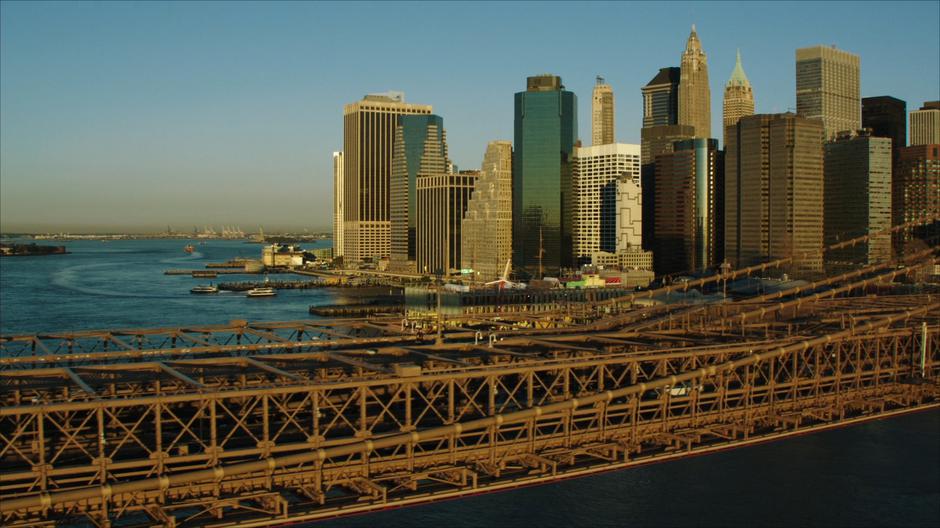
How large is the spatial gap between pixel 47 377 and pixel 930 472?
2699cm

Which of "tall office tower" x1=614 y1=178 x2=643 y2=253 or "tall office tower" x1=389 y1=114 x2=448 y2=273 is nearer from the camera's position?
"tall office tower" x1=614 y1=178 x2=643 y2=253

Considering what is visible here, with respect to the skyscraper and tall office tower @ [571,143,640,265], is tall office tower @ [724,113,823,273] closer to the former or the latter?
the skyscraper

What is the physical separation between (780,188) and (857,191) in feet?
51.6

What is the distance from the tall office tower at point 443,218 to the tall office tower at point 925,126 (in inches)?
3548

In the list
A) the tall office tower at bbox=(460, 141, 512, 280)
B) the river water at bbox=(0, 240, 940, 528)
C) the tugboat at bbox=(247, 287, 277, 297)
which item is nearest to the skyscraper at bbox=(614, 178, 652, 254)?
the tall office tower at bbox=(460, 141, 512, 280)

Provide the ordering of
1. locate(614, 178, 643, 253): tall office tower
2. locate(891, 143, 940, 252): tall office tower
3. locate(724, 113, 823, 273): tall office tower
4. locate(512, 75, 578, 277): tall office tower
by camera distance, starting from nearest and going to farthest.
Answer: locate(724, 113, 823, 273): tall office tower < locate(891, 143, 940, 252): tall office tower < locate(512, 75, 578, 277): tall office tower < locate(614, 178, 643, 253): tall office tower

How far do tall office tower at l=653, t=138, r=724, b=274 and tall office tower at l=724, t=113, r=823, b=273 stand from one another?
16.9m

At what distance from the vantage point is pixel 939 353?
4125 centimetres

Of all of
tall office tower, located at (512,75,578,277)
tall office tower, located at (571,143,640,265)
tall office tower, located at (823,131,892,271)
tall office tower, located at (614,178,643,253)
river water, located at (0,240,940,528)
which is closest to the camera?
river water, located at (0,240,940,528)

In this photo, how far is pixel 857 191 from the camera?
144125 mm

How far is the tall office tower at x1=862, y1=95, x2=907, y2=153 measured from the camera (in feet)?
534

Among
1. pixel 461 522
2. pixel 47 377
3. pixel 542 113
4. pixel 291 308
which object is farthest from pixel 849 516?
pixel 542 113

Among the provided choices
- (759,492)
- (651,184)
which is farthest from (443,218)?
(759,492)

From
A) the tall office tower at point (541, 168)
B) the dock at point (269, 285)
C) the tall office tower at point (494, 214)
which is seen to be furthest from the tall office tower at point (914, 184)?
the dock at point (269, 285)
